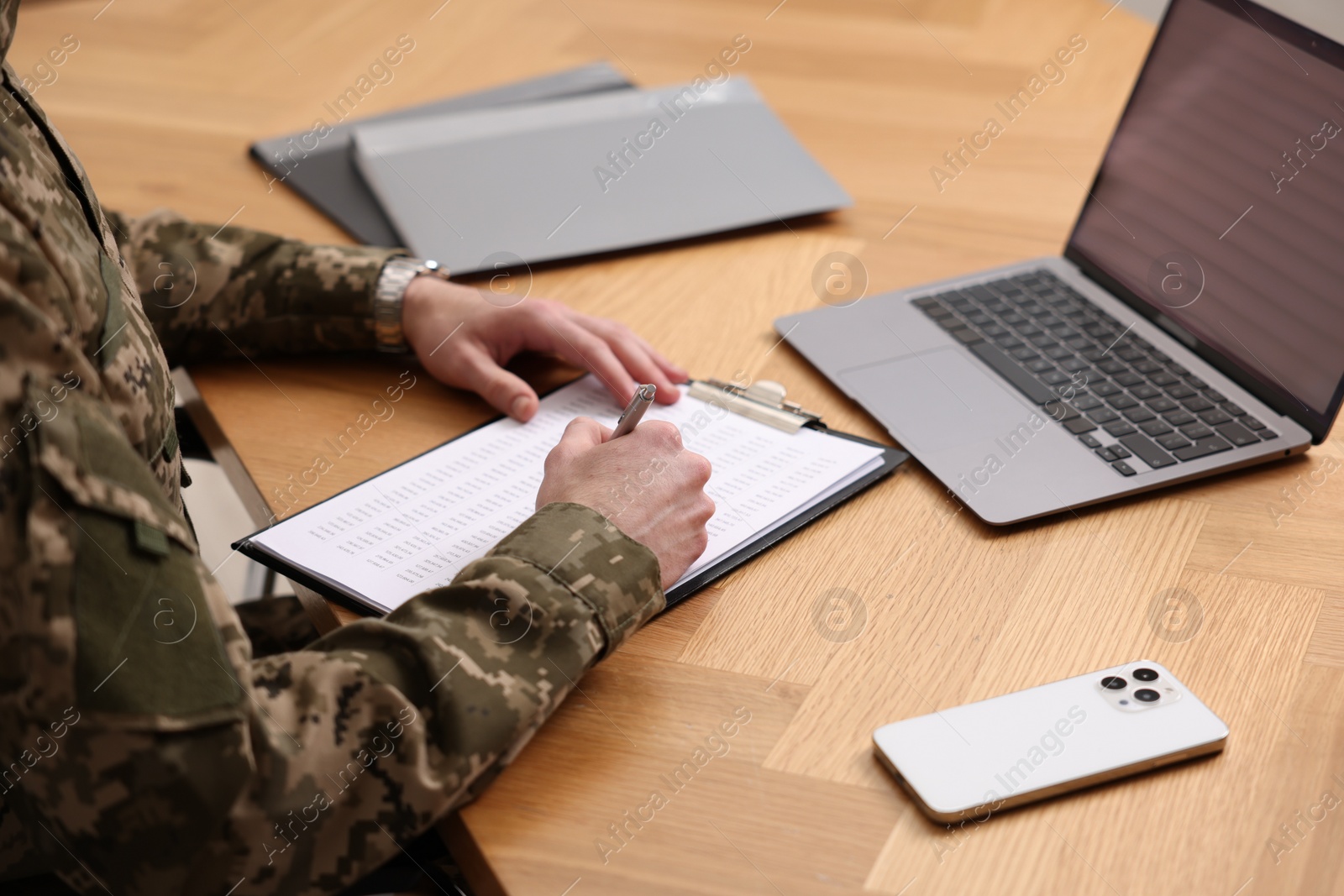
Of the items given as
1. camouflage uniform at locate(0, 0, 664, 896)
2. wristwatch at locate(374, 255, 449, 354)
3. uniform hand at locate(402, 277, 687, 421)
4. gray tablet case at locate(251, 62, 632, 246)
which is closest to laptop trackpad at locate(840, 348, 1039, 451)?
uniform hand at locate(402, 277, 687, 421)

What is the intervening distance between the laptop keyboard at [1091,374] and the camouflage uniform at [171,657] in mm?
385

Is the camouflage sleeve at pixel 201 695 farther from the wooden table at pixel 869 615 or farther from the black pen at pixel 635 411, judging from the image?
the black pen at pixel 635 411

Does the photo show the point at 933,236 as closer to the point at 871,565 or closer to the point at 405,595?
the point at 871,565

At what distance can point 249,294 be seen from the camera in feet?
3.37

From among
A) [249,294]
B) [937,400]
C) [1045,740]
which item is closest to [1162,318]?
[937,400]

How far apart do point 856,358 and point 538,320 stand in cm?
27

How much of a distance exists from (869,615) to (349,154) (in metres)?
0.86

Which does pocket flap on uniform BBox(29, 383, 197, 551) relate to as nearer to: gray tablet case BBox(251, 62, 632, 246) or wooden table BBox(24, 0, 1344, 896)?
wooden table BBox(24, 0, 1344, 896)

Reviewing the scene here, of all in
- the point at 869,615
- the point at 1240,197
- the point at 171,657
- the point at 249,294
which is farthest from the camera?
the point at 249,294

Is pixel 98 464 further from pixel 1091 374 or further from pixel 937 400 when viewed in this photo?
pixel 1091 374

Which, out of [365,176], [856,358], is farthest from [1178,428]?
[365,176]

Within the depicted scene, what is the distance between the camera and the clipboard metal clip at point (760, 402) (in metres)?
0.90

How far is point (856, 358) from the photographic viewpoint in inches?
38.6

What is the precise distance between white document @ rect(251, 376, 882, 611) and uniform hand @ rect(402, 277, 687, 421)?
0.07 ft
